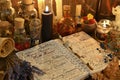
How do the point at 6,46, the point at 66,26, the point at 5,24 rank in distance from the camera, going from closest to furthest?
the point at 6,46
the point at 5,24
the point at 66,26

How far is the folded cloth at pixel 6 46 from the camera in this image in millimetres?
758

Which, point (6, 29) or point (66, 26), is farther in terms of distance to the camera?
point (66, 26)

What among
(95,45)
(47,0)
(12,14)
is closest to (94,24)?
(95,45)

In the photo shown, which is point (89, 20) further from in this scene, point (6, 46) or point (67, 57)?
point (6, 46)

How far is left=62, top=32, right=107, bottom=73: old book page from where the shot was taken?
2.80 ft

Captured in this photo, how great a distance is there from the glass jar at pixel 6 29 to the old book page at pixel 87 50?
0.22 metres

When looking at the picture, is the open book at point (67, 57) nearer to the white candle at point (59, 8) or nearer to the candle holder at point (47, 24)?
the candle holder at point (47, 24)

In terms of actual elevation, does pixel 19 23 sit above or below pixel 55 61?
above

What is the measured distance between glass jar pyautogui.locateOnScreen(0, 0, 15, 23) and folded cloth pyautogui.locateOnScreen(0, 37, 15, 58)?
185mm

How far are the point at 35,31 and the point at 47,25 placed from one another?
0.05m

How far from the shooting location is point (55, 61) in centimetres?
86

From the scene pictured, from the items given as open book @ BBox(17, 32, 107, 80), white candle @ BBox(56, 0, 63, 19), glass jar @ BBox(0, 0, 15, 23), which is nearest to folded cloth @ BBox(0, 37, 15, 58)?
open book @ BBox(17, 32, 107, 80)

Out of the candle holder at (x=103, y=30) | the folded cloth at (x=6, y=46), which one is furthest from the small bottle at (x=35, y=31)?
the candle holder at (x=103, y=30)

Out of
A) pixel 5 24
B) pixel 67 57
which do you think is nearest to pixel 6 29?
pixel 5 24
